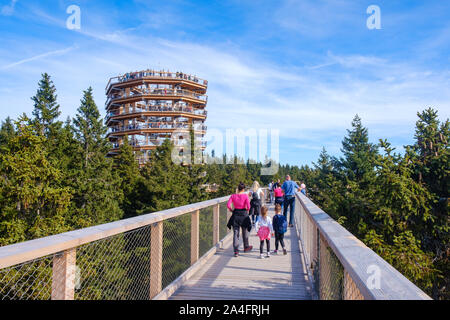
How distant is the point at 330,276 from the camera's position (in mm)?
3545

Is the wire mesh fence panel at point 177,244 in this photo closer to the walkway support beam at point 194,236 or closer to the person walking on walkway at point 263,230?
the walkway support beam at point 194,236

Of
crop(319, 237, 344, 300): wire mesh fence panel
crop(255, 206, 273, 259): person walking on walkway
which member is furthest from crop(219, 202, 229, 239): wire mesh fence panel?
crop(319, 237, 344, 300): wire mesh fence panel

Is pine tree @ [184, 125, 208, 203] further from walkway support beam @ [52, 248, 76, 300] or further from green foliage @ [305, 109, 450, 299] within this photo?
walkway support beam @ [52, 248, 76, 300]

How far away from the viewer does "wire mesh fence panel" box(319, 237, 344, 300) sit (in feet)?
10.2

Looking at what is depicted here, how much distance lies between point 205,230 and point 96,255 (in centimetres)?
264

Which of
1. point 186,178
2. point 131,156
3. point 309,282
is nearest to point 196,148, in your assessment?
point 186,178

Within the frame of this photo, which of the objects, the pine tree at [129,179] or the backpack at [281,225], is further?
the pine tree at [129,179]

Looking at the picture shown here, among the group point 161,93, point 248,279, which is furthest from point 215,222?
point 161,93

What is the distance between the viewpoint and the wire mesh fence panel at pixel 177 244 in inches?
241

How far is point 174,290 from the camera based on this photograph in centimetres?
489

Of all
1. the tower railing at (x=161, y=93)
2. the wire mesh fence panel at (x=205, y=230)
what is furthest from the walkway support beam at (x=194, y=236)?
the tower railing at (x=161, y=93)

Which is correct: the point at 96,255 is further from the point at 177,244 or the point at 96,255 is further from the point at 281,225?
the point at 281,225

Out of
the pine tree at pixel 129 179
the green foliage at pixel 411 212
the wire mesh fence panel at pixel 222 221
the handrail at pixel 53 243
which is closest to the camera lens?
the handrail at pixel 53 243
